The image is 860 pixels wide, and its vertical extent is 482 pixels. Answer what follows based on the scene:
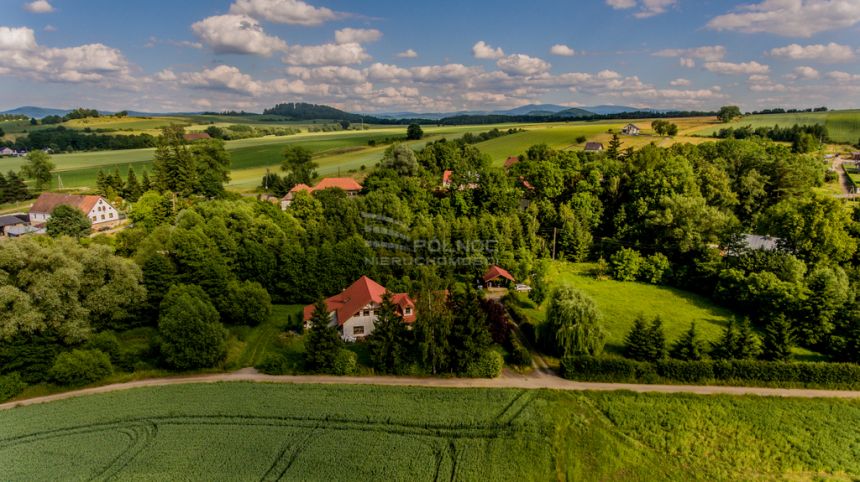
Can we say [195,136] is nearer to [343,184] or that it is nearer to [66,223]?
[343,184]

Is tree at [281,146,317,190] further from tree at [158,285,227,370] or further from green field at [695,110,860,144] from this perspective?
green field at [695,110,860,144]

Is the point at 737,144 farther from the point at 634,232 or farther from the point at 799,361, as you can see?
the point at 799,361

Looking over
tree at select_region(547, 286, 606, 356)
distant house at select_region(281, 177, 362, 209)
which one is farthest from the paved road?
distant house at select_region(281, 177, 362, 209)

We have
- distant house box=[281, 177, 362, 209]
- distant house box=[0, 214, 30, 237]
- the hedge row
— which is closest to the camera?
the hedge row

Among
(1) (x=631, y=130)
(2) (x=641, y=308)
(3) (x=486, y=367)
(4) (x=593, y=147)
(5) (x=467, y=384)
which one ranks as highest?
(1) (x=631, y=130)

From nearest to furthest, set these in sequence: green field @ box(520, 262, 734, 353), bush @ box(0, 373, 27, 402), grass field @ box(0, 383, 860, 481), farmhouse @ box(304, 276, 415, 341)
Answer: grass field @ box(0, 383, 860, 481), bush @ box(0, 373, 27, 402), green field @ box(520, 262, 734, 353), farmhouse @ box(304, 276, 415, 341)

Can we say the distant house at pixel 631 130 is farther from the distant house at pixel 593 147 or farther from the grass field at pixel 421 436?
the grass field at pixel 421 436

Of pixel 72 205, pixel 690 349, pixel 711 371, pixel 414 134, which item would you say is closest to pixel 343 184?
pixel 72 205

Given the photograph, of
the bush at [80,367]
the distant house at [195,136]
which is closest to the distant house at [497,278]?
the bush at [80,367]
